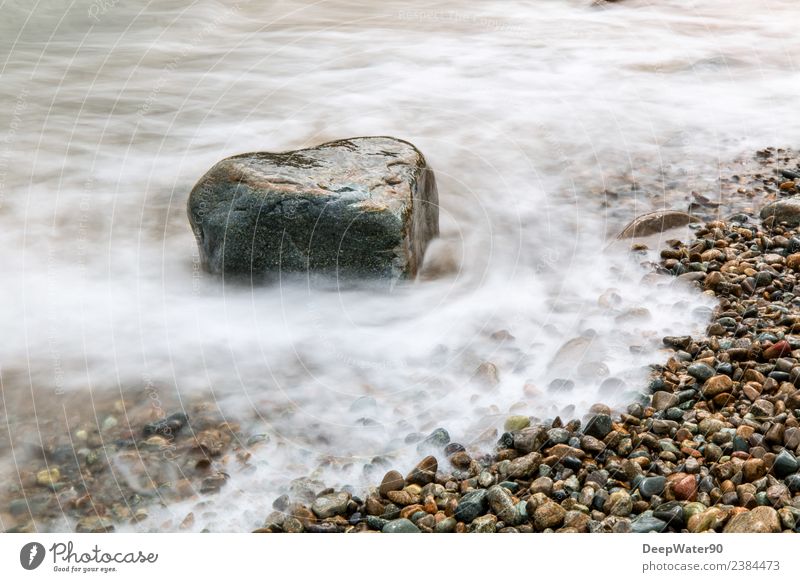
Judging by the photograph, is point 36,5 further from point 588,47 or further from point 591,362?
point 591,362

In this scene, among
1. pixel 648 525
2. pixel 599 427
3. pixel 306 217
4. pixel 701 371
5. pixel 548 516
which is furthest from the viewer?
pixel 306 217

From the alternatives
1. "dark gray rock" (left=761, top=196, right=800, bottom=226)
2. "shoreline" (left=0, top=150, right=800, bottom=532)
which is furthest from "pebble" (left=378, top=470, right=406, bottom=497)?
"dark gray rock" (left=761, top=196, right=800, bottom=226)

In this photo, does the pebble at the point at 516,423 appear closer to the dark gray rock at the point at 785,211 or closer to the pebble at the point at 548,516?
the pebble at the point at 548,516

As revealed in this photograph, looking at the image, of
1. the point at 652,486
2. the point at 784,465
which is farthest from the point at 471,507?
the point at 784,465

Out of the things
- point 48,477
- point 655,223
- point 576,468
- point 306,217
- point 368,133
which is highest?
point 306,217

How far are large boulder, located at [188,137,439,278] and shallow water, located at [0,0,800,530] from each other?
195 mm

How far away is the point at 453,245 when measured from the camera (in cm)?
576

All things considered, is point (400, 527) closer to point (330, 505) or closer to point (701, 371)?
point (330, 505)

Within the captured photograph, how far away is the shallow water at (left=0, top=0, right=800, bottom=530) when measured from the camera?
4.25m
